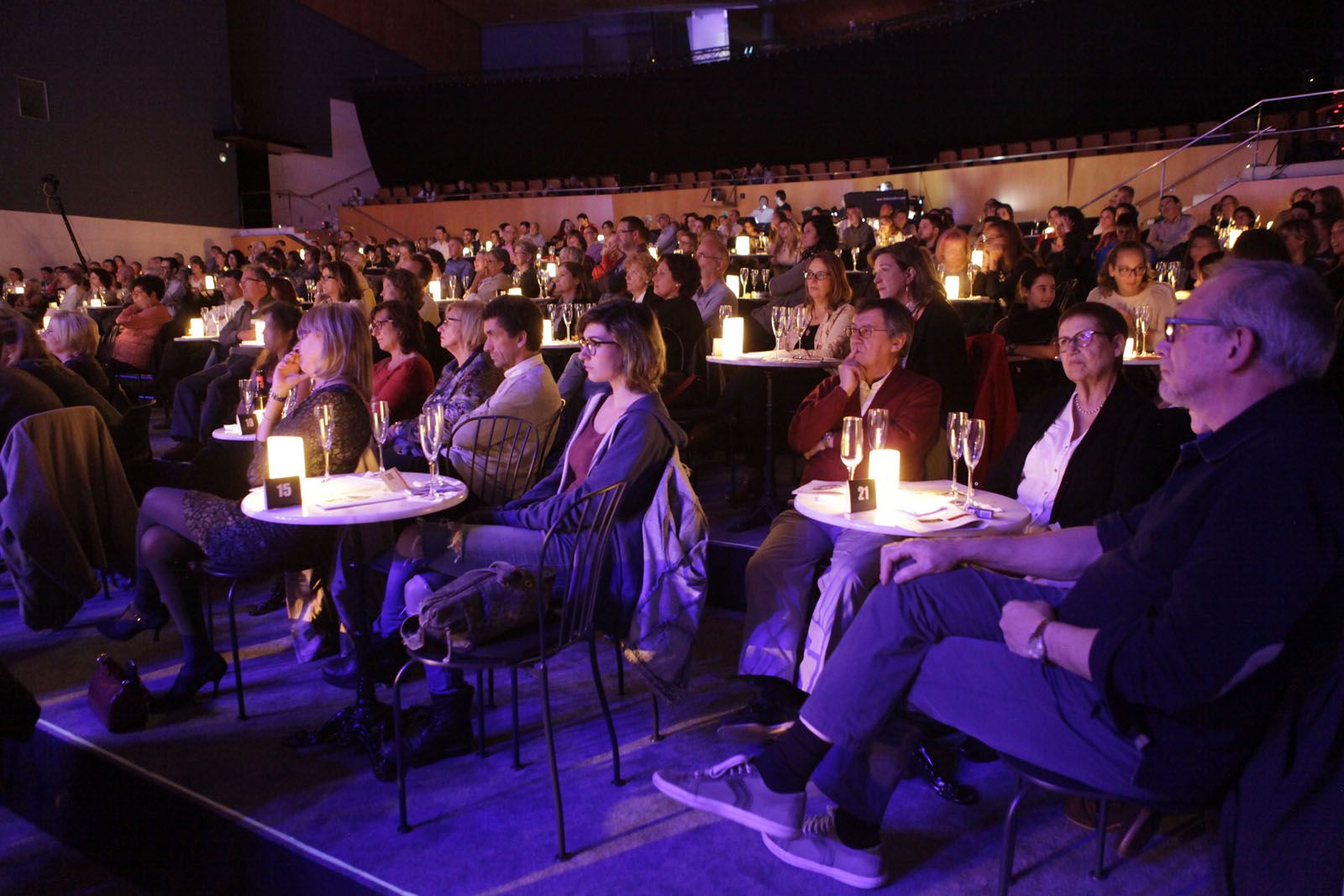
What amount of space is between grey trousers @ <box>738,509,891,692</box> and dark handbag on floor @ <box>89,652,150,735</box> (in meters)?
1.81

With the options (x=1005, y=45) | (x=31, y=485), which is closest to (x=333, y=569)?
(x=31, y=485)

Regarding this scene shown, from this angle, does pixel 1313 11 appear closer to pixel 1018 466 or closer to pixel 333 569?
pixel 1018 466

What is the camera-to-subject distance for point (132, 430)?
417cm

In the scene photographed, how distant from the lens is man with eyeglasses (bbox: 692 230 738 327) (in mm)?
5520

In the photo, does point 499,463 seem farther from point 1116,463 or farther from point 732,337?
point 1116,463

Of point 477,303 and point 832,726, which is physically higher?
point 477,303

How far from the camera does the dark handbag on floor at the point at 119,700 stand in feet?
8.87

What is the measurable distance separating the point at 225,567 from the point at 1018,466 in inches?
91.4

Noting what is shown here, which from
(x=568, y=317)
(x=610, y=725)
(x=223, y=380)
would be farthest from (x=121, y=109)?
(x=610, y=725)

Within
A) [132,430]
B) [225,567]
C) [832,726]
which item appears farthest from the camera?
[132,430]

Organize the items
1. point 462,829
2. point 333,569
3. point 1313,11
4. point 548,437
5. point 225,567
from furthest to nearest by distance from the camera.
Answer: point 1313,11, point 548,437, point 333,569, point 225,567, point 462,829

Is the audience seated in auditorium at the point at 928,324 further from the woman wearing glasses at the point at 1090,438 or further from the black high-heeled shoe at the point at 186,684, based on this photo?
the black high-heeled shoe at the point at 186,684

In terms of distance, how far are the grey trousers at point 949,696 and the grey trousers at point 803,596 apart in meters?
0.51

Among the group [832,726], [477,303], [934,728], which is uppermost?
[477,303]
